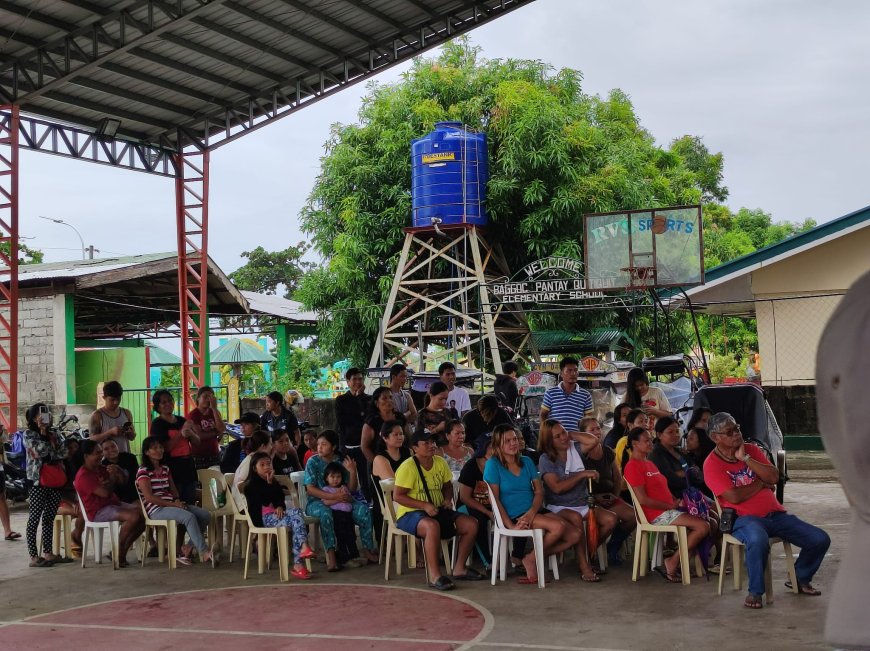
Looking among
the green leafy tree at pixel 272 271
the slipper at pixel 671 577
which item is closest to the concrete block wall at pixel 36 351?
the slipper at pixel 671 577

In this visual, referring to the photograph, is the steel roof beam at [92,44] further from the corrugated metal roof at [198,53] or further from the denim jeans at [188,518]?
the denim jeans at [188,518]

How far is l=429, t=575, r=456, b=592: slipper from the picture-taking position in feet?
26.5

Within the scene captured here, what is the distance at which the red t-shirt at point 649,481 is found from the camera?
26.9ft

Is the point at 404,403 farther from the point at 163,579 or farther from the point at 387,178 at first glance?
the point at 387,178

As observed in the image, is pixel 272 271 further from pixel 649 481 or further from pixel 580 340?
pixel 649 481

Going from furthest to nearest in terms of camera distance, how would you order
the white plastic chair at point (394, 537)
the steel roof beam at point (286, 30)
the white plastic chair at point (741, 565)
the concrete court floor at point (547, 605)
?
the steel roof beam at point (286, 30)
the white plastic chair at point (394, 537)
the white plastic chair at point (741, 565)
the concrete court floor at point (547, 605)

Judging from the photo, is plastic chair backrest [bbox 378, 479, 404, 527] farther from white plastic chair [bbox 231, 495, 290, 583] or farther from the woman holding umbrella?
the woman holding umbrella

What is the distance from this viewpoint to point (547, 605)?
24.4ft

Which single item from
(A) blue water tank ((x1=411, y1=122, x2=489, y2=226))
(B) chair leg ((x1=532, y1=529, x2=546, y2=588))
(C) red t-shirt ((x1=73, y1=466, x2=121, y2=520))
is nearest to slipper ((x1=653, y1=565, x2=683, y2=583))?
(B) chair leg ((x1=532, y1=529, x2=546, y2=588))

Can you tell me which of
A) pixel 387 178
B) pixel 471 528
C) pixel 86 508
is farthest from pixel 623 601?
pixel 387 178

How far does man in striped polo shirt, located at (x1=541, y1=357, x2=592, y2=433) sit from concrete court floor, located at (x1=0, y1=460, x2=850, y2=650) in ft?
5.63

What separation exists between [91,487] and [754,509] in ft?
20.2

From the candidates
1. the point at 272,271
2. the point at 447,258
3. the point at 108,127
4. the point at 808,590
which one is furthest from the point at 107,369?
the point at 272,271

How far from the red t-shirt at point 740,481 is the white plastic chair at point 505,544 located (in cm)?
148
